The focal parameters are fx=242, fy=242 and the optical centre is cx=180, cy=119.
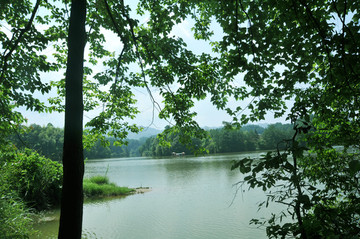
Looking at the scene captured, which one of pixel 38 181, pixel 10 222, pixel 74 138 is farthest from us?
pixel 38 181

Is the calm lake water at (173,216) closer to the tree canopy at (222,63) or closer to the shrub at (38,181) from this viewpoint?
the shrub at (38,181)

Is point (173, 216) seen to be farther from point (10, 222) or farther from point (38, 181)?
point (10, 222)

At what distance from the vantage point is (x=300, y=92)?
11.8 ft

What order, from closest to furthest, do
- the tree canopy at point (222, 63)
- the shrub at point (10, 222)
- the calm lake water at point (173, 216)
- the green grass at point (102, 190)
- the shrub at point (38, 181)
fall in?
the tree canopy at point (222, 63) < the shrub at point (10, 222) < the calm lake water at point (173, 216) < the shrub at point (38, 181) < the green grass at point (102, 190)

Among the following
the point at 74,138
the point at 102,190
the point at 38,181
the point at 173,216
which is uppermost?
the point at 74,138

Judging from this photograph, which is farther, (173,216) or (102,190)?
(102,190)

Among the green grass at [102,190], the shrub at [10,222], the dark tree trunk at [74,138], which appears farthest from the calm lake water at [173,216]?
the dark tree trunk at [74,138]

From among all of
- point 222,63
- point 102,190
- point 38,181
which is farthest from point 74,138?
point 102,190

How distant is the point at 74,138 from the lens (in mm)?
2787

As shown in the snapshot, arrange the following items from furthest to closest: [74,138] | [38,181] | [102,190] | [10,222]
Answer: [102,190], [38,181], [10,222], [74,138]

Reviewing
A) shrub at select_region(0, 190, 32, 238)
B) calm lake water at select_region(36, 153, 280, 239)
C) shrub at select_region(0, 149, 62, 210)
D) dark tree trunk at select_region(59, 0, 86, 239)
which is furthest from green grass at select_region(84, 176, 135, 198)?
dark tree trunk at select_region(59, 0, 86, 239)

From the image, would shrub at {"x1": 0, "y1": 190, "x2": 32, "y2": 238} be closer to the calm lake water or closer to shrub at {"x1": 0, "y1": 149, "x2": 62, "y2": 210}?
the calm lake water

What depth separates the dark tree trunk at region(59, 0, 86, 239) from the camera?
8.64ft

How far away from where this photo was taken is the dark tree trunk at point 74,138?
2.63m
